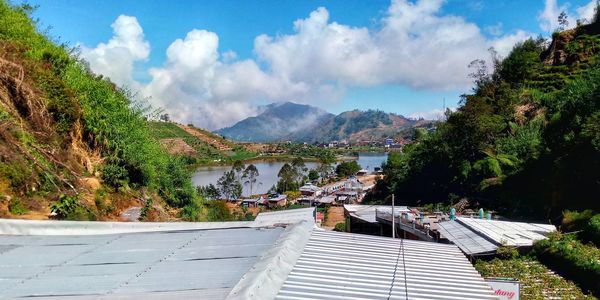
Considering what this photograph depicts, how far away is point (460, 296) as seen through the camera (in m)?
3.16

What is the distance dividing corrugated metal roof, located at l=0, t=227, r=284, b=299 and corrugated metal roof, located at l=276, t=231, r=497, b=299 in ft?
1.41

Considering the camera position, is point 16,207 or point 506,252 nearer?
point 16,207

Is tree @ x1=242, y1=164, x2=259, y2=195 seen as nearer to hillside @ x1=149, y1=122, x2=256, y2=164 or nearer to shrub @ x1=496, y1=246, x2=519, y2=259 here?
hillside @ x1=149, y1=122, x2=256, y2=164

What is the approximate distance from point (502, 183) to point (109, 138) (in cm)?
1573

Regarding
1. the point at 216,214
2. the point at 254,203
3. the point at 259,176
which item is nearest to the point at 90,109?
the point at 216,214

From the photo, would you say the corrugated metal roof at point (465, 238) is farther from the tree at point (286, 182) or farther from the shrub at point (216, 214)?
the tree at point (286, 182)

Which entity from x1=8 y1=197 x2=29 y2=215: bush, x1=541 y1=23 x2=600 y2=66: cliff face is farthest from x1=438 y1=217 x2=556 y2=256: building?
x1=541 y1=23 x2=600 y2=66: cliff face

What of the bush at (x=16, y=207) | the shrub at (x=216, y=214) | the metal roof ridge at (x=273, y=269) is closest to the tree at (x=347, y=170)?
the shrub at (x=216, y=214)

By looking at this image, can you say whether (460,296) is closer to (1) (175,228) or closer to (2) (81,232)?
(1) (175,228)

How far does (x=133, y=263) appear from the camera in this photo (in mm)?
3639

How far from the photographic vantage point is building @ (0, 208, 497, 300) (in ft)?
9.70

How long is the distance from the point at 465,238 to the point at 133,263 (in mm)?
8595

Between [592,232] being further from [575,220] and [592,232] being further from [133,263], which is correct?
[133,263]

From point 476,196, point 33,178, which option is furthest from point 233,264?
point 476,196
